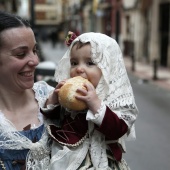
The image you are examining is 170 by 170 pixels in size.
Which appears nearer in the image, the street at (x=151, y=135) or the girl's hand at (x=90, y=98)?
the girl's hand at (x=90, y=98)

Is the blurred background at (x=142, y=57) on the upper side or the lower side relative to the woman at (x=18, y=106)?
lower

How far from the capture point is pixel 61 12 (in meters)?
72.2

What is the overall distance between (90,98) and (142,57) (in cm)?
2245

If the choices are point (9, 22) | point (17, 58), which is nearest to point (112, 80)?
point (17, 58)

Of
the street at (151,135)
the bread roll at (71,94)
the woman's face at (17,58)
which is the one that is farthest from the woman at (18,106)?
the street at (151,135)

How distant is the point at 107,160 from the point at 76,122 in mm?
232

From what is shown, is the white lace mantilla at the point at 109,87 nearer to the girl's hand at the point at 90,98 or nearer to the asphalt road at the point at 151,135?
the girl's hand at the point at 90,98

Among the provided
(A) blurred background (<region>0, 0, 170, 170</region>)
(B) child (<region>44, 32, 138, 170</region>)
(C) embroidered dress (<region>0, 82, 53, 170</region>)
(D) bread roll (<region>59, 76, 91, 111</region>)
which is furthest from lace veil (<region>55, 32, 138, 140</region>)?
(A) blurred background (<region>0, 0, 170, 170</region>)

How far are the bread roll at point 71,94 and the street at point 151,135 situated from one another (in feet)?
11.7

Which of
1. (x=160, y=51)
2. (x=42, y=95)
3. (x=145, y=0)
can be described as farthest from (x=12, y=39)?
(x=145, y=0)

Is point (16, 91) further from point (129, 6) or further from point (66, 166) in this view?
point (129, 6)

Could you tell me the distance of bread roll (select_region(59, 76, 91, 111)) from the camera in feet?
5.97

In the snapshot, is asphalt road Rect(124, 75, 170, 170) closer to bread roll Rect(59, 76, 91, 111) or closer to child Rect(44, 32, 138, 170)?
child Rect(44, 32, 138, 170)

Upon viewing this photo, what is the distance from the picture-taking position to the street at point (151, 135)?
5.66m
